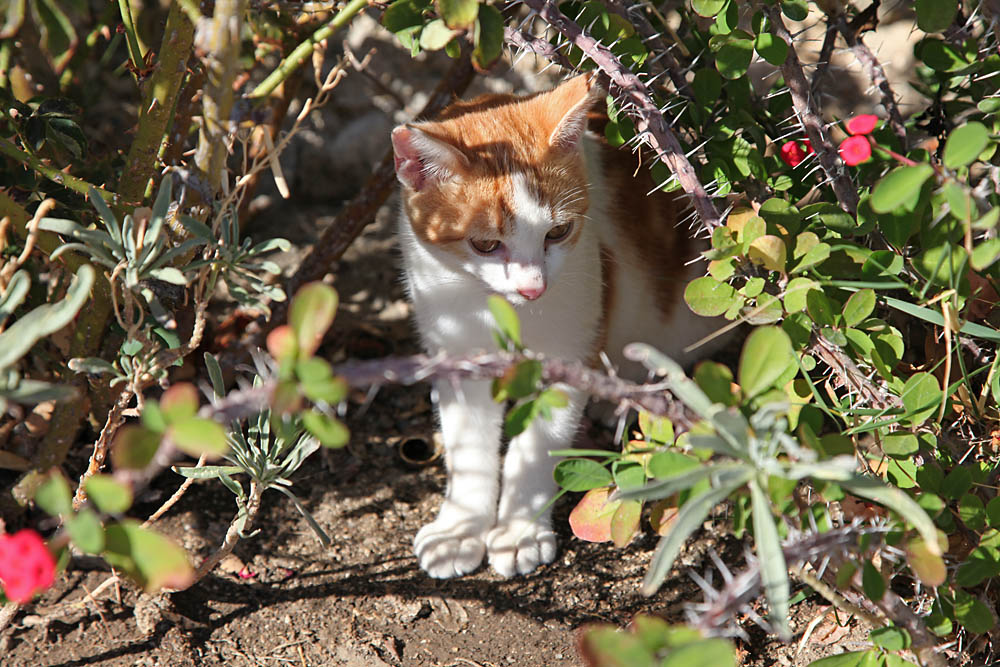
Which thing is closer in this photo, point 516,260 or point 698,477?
point 698,477

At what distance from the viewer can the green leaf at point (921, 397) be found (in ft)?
4.71

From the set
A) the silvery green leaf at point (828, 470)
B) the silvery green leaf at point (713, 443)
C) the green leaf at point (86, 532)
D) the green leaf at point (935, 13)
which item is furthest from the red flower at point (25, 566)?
the green leaf at point (935, 13)

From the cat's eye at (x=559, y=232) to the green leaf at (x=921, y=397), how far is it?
780 mm

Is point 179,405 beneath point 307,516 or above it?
above

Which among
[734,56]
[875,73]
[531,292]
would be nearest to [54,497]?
[531,292]

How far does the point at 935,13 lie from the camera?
4.98ft

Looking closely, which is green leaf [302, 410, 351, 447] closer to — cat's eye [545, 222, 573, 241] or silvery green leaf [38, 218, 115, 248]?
silvery green leaf [38, 218, 115, 248]

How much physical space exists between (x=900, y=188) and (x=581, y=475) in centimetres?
65

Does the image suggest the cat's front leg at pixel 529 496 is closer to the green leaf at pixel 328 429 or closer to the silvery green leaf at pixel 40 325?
the green leaf at pixel 328 429

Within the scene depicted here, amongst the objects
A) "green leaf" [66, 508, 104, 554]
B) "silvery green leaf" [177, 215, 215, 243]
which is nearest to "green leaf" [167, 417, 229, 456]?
"green leaf" [66, 508, 104, 554]

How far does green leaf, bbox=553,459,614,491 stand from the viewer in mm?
1395

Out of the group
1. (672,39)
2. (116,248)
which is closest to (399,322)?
(672,39)

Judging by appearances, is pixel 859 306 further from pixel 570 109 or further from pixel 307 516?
pixel 307 516

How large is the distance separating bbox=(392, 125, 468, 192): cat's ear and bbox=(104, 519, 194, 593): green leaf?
3.28 feet
